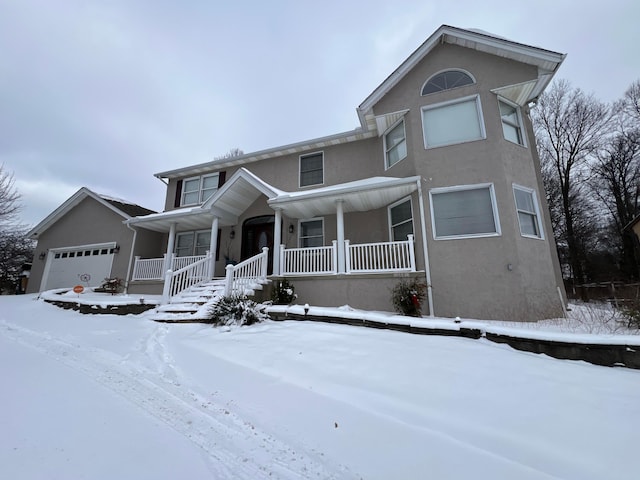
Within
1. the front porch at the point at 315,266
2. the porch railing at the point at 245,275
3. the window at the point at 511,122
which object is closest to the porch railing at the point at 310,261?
the front porch at the point at 315,266

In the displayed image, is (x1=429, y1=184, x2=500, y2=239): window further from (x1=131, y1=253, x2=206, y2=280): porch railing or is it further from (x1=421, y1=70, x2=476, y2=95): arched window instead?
(x1=131, y1=253, x2=206, y2=280): porch railing

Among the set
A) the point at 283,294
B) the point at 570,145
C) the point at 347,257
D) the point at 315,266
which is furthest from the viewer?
the point at 570,145

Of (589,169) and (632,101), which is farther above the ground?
(632,101)

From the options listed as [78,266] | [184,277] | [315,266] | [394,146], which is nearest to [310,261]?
[315,266]

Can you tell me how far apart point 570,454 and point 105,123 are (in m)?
23.6

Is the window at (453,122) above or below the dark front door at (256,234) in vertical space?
above

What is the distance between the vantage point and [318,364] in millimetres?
3576

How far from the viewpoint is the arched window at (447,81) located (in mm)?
8391

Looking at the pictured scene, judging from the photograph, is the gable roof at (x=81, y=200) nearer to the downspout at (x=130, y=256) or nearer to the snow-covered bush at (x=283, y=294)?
the downspout at (x=130, y=256)

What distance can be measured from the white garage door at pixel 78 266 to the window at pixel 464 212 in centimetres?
1310

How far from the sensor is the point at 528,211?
25.3 ft

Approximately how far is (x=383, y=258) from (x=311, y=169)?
5076mm

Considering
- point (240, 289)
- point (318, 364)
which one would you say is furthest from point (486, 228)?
point (240, 289)

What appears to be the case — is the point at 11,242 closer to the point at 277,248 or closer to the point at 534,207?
the point at 277,248
